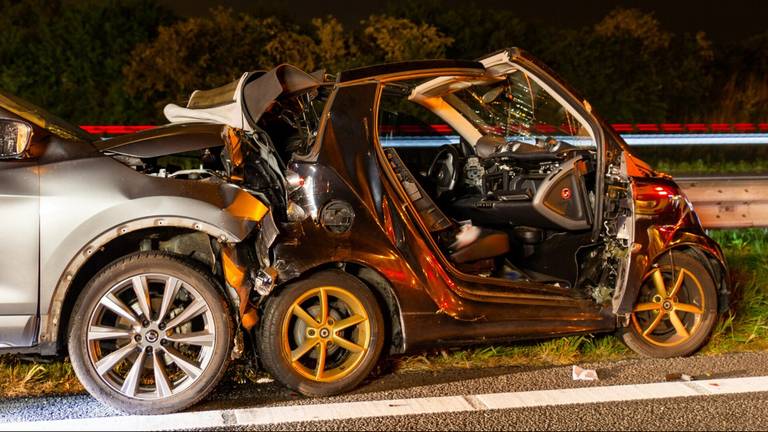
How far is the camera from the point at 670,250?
19.6ft

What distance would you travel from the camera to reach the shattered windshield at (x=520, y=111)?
606 centimetres

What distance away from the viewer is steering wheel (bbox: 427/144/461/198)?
6508mm

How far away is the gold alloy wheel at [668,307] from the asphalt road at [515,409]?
26cm

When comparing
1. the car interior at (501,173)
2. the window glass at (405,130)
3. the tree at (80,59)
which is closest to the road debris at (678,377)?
the car interior at (501,173)

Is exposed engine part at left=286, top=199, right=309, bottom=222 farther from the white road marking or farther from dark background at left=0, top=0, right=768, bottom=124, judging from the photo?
dark background at left=0, top=0, right=768, bottom=124

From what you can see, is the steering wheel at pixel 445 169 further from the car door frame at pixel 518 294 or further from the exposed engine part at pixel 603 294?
the exposed engine part at pixel 603 294

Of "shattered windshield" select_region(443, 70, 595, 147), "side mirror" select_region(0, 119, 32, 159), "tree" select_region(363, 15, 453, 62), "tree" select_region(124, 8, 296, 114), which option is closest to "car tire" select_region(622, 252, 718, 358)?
"shattered windshield" select_region(443, 70, 595, 147)

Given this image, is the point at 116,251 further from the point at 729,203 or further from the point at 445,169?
the point at 729,203

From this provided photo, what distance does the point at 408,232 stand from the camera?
17.3 ft

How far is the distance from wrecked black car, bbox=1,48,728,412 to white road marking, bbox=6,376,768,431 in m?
0.17

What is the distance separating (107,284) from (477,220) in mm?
2602

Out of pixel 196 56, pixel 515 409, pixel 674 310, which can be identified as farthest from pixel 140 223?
pixel 196 56

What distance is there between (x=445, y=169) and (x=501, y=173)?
391 mm

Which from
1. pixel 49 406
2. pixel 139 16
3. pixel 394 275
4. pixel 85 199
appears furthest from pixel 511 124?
pixel 139 16
